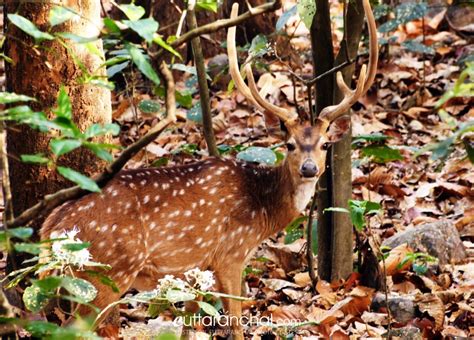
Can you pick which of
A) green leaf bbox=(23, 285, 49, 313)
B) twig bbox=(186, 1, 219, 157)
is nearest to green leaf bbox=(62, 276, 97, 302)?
green leaf bbox=(23, 285, 49, 313)

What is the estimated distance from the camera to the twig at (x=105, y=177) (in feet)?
9.54

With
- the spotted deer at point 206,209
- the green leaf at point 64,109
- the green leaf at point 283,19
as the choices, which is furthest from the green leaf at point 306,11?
the green leaf at point 64,109

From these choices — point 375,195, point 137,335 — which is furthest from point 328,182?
point 137,335

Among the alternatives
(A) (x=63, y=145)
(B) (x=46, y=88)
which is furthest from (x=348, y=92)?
(A) (x=63, y=145)

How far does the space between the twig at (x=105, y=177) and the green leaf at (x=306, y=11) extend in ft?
7.74

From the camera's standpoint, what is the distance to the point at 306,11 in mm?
5406

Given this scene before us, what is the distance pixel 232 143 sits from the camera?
9344 mm

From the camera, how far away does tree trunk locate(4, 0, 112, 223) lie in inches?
216

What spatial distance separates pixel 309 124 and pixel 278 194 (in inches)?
22.2

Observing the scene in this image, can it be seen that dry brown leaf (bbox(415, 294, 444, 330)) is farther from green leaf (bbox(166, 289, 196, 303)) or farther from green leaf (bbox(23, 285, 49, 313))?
green leaf (bbox(23, 285, 49, 313))

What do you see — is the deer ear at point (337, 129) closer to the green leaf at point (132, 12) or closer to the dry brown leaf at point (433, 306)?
the dry brown leaf at point (433, 306)

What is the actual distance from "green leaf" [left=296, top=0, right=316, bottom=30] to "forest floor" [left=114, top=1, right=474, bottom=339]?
3.50 ft

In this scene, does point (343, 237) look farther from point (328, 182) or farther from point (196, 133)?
point (196, 133)

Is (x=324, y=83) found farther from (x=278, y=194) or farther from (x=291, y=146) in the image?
(x=278, y=194)
